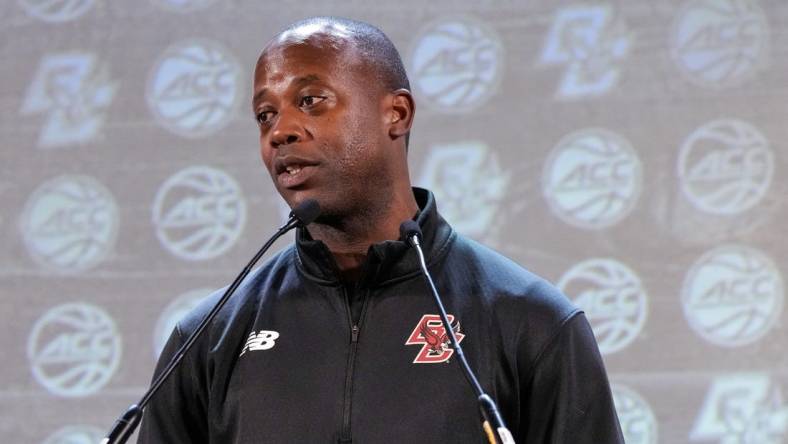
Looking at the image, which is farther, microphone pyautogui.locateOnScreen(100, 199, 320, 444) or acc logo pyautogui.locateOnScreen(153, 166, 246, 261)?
acc logo pyautogui.locateOnScreen(153, 166, 246, 261)

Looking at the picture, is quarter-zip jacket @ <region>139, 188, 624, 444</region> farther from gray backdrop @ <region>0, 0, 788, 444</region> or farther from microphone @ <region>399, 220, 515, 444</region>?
gray backdrop @ <region>0, 0, 788, 444</region>

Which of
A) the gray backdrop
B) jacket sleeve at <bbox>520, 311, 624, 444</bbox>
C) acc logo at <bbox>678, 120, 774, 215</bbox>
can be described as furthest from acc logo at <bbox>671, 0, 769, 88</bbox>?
jacket sleeve at <bbox>520, 311, 624, 444</bbox>

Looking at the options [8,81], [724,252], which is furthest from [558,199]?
[8,81]

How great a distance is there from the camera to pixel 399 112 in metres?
1.63

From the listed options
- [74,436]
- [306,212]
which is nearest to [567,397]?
[306,212]

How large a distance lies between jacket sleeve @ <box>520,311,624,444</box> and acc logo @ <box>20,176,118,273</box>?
5.21 ft

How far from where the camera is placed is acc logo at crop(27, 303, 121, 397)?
108 inches

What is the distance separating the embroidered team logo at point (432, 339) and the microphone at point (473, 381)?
0.11 metres

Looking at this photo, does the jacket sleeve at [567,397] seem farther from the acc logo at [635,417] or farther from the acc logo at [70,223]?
the acc logo at [70,223]

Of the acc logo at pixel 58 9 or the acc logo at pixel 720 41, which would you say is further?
the acc logo at pixel 58 9

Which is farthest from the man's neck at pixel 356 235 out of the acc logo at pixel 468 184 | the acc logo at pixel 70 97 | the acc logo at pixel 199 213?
the acc logo at pixel 70 97

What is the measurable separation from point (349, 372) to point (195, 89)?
1.52m

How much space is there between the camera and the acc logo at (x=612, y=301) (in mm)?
2609

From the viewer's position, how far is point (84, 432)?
2.71 metres
